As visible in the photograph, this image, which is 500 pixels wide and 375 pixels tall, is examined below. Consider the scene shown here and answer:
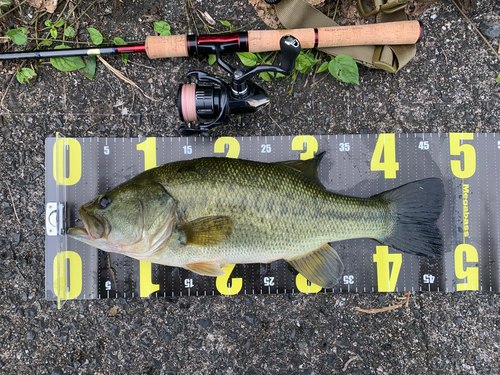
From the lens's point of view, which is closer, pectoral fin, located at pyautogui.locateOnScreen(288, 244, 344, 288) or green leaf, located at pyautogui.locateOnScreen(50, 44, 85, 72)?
pectoral fin, located at pyautogui.locateOnScreen(288, 244, 344, 288)

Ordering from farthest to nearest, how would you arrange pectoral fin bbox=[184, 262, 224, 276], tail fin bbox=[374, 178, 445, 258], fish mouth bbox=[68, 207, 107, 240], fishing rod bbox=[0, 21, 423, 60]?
fishing rod bbox=[0, 21, 423, 60], tail fin bbox=[374, 178, 445, 258], pectoral fin bbox=[184, 262, 224, 276], fish mouth bbox=[68, 207, 107, 240]

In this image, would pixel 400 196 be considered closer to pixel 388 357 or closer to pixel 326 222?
pixel 326 222

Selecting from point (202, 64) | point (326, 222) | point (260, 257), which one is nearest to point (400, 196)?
point (326, 222)

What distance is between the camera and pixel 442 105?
107 inches

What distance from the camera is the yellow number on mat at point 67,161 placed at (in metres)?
2.62

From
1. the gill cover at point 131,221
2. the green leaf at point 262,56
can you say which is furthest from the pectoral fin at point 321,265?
the green leaf at point 262,56

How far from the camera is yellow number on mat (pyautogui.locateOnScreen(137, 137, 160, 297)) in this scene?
2639 mm

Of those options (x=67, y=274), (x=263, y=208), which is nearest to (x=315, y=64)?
(x=263, y=208)

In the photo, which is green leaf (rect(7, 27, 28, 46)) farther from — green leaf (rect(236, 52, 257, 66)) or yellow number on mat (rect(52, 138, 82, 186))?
green leaf (rect(236, 52, 257, 66))

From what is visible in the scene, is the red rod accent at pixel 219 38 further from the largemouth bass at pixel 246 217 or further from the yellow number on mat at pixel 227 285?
the yellow number on mat at pixel 227 285

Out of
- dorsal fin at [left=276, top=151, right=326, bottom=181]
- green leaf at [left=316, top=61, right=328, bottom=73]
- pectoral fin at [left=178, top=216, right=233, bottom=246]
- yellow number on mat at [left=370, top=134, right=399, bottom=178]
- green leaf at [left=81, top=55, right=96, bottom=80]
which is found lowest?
pectoral fin at [left=178, top=216, right=233, bottom=246]

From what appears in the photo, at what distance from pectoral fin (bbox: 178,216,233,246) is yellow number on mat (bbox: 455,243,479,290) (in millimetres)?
2026

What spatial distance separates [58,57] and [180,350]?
2729 millimetres

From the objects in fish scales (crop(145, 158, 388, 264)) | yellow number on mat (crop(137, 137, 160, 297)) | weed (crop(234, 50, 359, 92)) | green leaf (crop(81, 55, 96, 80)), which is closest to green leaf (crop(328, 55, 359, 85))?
weed (crop(234, 50, 359, 92))
